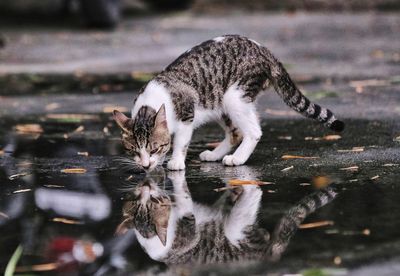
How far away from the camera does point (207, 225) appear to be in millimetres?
4879

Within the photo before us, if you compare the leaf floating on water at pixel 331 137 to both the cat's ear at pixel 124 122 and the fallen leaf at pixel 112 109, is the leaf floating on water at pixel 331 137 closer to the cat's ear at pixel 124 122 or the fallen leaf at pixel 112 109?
the cat's ear at pixel 124 122

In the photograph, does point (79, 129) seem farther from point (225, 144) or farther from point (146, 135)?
point (146, 135)

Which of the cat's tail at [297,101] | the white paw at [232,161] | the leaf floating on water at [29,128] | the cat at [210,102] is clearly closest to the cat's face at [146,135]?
the cat at [210,102]

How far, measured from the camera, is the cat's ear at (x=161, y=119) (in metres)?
6.00

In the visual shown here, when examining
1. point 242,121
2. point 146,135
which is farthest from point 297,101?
point 146,135

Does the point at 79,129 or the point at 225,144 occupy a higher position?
the point at 225,144

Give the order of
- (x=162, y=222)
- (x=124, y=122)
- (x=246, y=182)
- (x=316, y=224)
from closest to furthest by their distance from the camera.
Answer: (x=316, y=224)
(x=162, y=222)
(x=246, y=182)
(x=124, y=122)

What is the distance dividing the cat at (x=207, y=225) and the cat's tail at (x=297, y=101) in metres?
1.09

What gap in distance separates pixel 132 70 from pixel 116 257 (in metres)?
7.59

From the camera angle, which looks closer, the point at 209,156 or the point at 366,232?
the point at 366,232

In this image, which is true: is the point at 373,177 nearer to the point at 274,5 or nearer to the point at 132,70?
the point at 132,70

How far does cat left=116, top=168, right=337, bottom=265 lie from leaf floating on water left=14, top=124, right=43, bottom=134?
239 centimetres

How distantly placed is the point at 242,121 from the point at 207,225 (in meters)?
1.63

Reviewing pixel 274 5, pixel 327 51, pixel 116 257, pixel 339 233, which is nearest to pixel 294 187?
pixel 339 233
